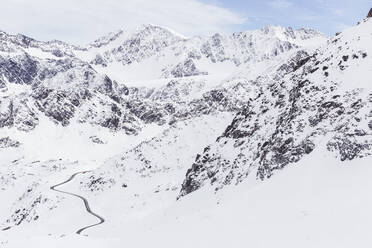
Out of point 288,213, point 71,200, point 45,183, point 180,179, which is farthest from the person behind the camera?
point 45,183

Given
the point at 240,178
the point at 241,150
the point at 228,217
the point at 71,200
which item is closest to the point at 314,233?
the point at 228,217

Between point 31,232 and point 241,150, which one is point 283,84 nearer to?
point 241,150

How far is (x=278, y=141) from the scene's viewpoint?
39.9 m

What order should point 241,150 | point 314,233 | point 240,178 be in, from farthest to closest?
point 241,150
point 240,178
point 314,233

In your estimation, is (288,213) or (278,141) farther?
(278,141)

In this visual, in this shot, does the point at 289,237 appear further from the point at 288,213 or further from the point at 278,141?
the point at 278,141

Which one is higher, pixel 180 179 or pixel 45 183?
pixel 180 179

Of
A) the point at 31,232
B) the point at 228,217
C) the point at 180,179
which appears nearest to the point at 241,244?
the point at 228,217

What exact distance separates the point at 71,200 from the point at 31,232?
78.4 feet

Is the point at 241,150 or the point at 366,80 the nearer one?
the point at 366,80

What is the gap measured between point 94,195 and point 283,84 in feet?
189

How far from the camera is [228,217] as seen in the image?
88.5 ft

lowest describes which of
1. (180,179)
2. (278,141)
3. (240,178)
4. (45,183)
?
(45,183)

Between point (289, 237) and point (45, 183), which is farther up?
point (289, 237)
